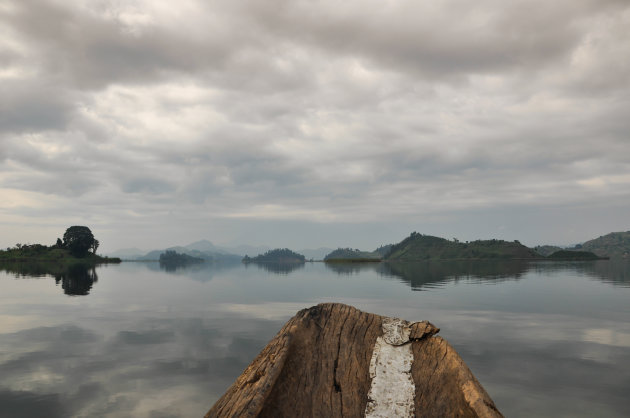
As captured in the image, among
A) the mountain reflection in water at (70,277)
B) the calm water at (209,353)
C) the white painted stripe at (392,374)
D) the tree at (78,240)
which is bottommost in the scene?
the mountain reflection in water at (70,277)

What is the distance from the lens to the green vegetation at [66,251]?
178625 millimetres

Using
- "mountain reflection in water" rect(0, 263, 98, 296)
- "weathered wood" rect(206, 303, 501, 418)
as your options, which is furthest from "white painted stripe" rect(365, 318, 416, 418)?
"mountain reflection in water" rect(0, 263, 98, 296)

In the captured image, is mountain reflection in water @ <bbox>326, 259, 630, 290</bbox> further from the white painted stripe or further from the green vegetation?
the green vegetation

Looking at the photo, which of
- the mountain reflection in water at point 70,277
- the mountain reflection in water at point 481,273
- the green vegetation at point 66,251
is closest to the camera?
the mountain reflection in water at point 70,277

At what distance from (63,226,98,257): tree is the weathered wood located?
207602 mm

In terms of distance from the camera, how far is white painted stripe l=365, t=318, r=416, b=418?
6.65m

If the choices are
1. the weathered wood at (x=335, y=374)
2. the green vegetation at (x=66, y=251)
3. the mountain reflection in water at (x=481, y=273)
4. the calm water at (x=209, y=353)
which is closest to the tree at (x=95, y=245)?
the green vegetation at (x=66, y=251)

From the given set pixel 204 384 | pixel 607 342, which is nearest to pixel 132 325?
pixel 204 384

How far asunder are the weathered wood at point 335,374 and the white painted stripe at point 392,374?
101 millimetres

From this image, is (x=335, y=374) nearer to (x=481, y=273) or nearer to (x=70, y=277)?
(x=70, y=277)

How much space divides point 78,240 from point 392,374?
688 feet

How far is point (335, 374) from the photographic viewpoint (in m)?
7.22

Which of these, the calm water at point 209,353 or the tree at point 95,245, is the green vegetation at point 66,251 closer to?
the tree at point 95,245

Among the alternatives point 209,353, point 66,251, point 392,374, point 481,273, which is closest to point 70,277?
point 209,353
